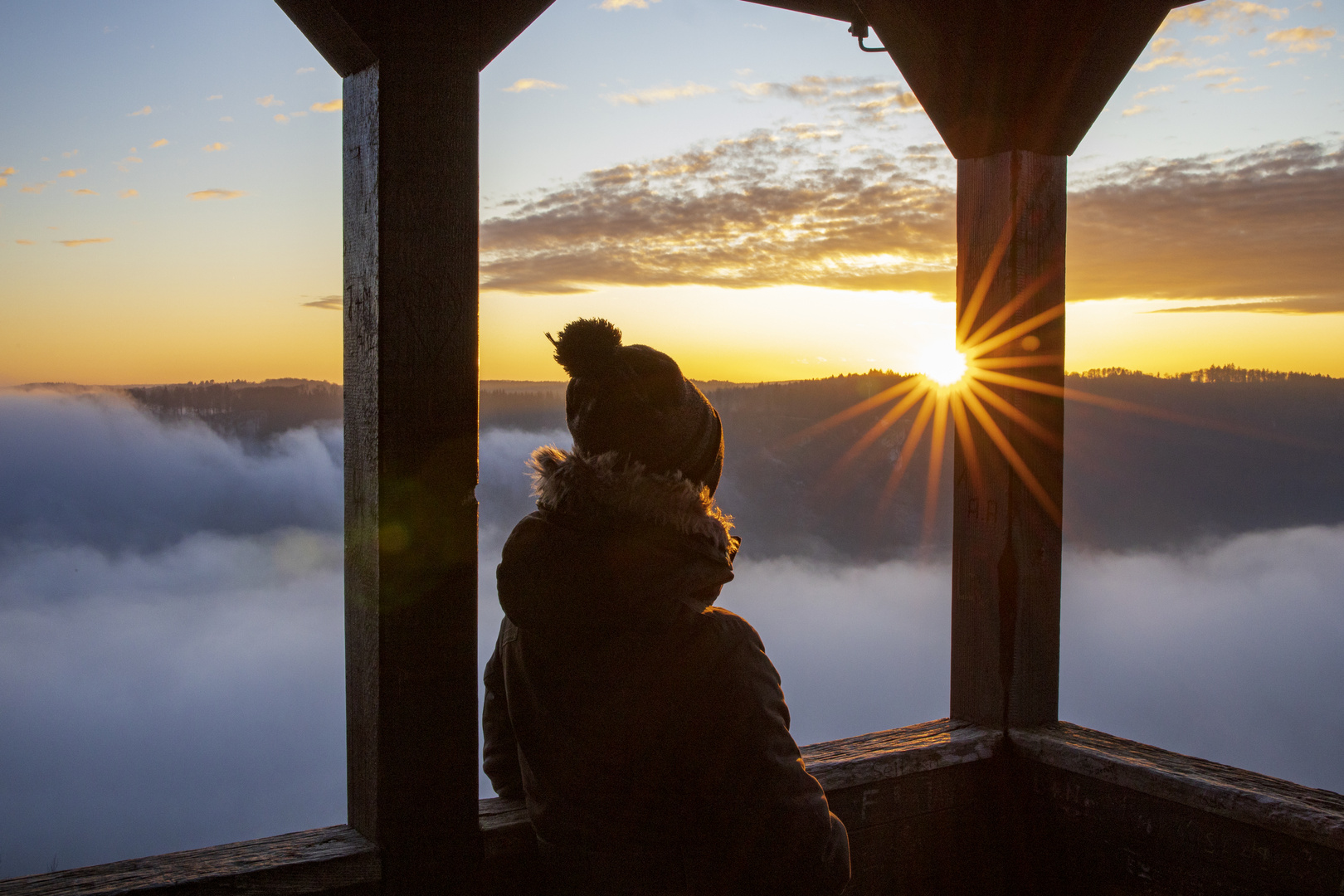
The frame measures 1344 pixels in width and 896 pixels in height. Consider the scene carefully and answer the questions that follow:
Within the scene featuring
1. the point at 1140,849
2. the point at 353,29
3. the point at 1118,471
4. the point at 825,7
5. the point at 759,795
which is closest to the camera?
the point at 759,795

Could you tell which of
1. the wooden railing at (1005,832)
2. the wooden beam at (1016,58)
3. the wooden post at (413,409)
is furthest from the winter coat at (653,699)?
the wooden beam at (1016,58)

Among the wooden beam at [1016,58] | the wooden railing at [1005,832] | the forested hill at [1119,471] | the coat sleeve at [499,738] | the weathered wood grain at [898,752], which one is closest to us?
the wooden railing at [1005,832]

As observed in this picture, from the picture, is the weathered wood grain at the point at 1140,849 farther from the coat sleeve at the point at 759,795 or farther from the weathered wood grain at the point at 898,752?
the coat sleeve at the point at 759,795

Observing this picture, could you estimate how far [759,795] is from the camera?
42.7 inches

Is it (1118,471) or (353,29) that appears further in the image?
(1118,471)

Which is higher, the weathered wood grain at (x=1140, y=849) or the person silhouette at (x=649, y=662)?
the person silhouette at (x=649, y=662)

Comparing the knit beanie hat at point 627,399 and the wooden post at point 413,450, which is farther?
the wooden post at point 413,450

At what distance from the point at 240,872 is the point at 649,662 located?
0.71 metres

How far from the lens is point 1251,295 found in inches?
198

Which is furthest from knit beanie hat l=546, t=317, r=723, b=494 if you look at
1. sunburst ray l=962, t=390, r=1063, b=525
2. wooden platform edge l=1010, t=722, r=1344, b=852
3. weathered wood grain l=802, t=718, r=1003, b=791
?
wooden platform edge l=1010, t=722, r=1344, b=852

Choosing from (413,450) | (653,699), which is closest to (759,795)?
(653,699)

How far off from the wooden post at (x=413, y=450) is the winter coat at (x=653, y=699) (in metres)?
0.21

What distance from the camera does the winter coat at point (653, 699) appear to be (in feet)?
3.58

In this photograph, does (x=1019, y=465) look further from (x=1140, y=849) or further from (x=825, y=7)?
(x=825, y=7)
